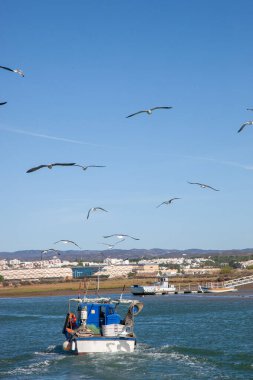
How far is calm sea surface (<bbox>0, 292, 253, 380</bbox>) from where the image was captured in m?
34.7

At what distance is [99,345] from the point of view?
127 ft

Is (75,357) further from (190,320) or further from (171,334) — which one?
(190,320)

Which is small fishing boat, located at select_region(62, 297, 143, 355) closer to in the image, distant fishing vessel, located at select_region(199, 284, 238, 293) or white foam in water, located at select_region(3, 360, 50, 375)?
white foam in water, located at select_region(3, 360, 50, 375)

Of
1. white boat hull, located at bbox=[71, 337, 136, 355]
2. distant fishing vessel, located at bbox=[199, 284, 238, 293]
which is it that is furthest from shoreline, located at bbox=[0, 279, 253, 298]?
white boat hull, located at bbox=[71, 337, 136, 355]

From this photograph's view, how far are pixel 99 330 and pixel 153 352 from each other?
3320 mm

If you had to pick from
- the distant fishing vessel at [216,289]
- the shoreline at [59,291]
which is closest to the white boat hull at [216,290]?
the distant fishing vessel at [216,289]

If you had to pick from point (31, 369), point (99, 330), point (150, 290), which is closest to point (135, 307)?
point (99, 330)

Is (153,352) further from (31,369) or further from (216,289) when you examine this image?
(216,289)

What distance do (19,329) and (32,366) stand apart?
21.8m

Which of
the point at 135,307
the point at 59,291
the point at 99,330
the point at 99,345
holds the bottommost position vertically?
the point at 99,345

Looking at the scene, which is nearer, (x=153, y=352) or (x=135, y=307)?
(x=153, y=352)

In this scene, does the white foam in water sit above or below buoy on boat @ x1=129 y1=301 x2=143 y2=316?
below

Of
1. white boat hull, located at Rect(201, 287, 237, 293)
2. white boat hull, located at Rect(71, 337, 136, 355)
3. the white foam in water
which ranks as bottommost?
the white foam in water

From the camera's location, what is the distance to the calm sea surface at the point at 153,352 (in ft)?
114
